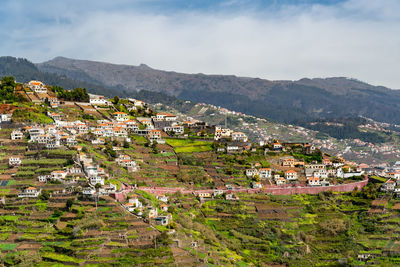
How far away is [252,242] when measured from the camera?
53031mm

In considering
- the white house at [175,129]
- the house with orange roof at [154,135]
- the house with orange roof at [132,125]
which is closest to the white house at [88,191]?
the house with orange roof at [154,135]

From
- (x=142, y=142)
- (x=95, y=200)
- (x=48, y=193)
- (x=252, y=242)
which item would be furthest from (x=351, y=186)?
(x=48, y=193)

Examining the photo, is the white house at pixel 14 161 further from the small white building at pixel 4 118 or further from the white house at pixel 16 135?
the small white building at pixel 4 118

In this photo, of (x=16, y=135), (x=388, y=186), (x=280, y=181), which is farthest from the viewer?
(x=280, y=181)

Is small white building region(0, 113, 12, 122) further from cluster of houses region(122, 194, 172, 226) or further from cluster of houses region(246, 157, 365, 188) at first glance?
cluster of houses region(246, 157, 365, 188)

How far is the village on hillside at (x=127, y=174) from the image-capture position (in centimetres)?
4572

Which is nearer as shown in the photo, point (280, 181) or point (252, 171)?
point (280, 181)

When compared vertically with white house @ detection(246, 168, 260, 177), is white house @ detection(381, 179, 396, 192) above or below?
below

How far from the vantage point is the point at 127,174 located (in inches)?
2434

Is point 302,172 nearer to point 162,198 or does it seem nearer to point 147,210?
point 162,198

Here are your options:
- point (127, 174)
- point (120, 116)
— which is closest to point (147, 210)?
point (127, 174)

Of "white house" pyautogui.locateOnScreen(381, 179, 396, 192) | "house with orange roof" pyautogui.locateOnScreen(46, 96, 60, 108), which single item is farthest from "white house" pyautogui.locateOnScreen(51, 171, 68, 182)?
"white house" pyautogui.locateOnScreen(381, 179, 396, 192)

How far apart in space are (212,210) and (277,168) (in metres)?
17.4

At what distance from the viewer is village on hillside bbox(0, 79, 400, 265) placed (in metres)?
45.7
